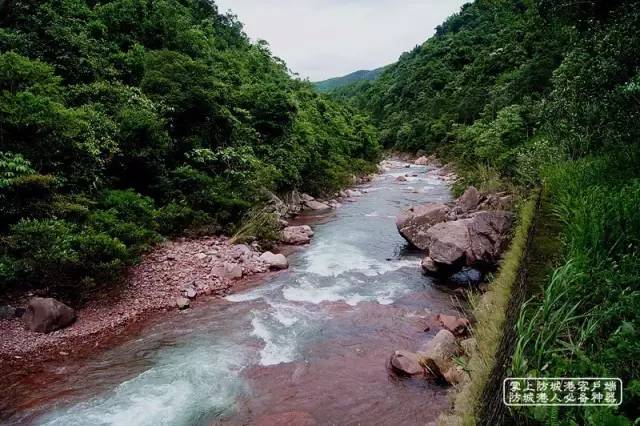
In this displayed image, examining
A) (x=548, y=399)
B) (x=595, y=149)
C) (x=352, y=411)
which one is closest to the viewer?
(x=548, y=399)

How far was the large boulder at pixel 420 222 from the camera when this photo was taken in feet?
40.4

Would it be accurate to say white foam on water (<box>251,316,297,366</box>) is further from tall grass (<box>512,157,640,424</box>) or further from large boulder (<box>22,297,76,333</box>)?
tall grass (<box>512,157,640,424</box>)

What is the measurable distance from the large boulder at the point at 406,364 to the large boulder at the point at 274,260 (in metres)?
5.25

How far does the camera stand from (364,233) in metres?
14.7

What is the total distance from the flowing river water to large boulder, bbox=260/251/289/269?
40 centimetres

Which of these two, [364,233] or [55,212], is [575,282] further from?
[364,233]

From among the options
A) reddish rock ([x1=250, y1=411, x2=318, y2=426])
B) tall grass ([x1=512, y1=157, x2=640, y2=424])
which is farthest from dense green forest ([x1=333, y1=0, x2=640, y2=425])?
reddish rock ([x1=250, y1=411, x2=318, y2=426])

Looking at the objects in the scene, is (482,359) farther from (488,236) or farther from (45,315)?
(45,315)

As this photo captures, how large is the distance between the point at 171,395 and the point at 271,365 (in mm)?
1602

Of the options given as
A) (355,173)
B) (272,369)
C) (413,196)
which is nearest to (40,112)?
(272,369)

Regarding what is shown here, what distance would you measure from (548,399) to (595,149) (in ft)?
28.7

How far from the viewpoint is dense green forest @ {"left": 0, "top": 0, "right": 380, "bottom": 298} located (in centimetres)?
778

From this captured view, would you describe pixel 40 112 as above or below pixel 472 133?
above

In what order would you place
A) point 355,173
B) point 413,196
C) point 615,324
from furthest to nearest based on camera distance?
point 355,173 < point 413,196 < point 615,324
